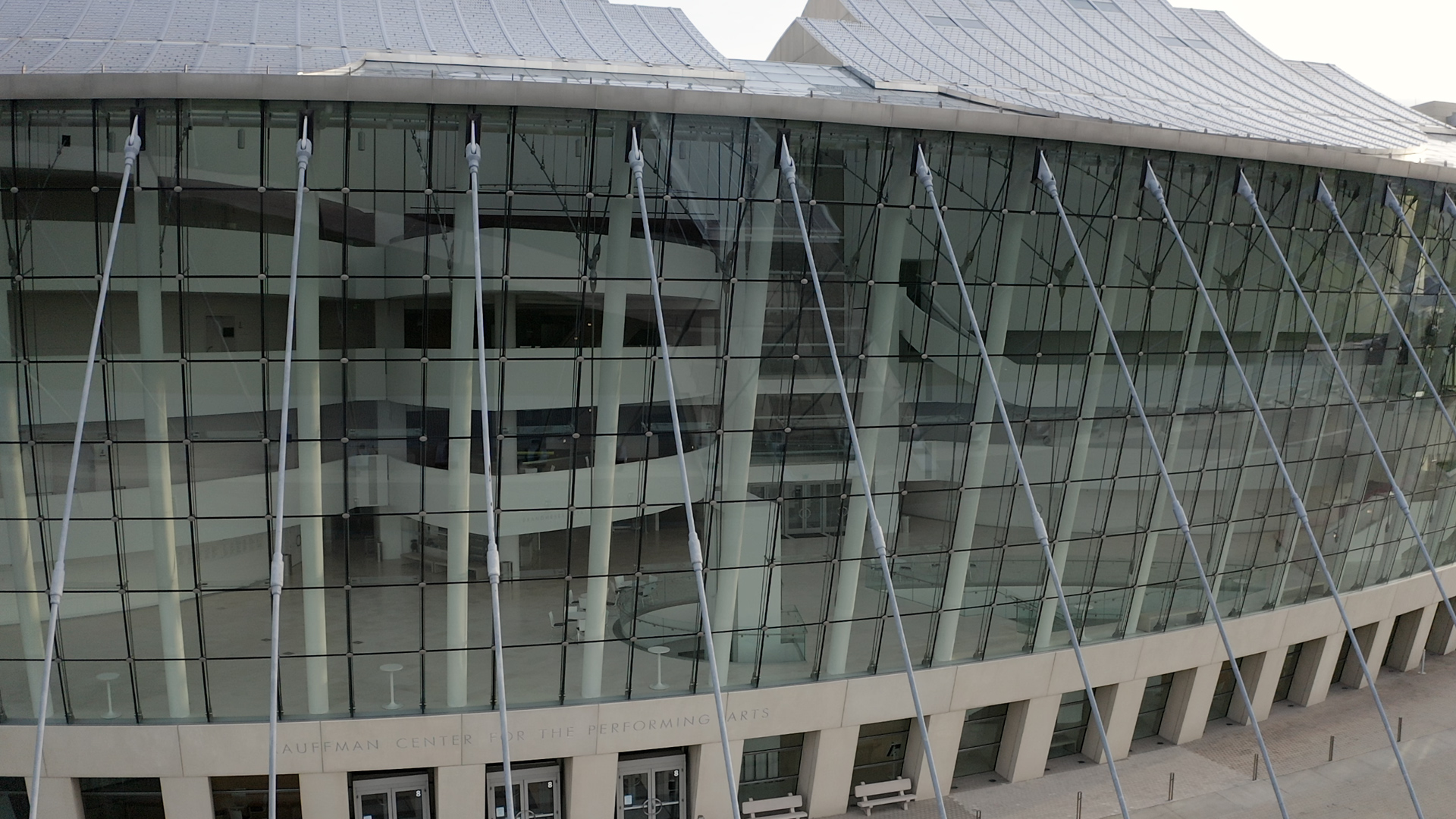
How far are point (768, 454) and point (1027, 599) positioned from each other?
7.25 metres

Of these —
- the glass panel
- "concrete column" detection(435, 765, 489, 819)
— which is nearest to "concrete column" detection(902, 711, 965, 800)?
"concrete column" detection(435, 765, 489, 819)

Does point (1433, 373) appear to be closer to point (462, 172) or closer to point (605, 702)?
point (605, 702)

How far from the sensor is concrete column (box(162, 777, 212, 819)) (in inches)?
813

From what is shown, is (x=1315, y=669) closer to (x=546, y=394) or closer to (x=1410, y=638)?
(x=1410, y=638)

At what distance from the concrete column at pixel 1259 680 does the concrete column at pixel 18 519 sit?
26.7 meters

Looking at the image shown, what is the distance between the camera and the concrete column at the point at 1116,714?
26.2 m

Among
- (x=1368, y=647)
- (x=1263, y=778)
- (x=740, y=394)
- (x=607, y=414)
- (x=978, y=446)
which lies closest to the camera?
(x=607, y=414)

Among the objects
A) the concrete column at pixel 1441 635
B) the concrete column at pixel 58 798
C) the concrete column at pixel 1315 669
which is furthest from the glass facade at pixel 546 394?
the concrete column at pixel 1441 635

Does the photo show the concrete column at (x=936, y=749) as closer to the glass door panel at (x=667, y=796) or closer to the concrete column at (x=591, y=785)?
the glass door panel at (x=667, y=796)

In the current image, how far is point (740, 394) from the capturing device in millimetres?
21344

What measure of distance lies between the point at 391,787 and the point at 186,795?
362 centimetres

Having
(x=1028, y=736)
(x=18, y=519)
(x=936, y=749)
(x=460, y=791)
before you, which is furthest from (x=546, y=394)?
(x=1028, y=736)

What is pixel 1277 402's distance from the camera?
2669cm

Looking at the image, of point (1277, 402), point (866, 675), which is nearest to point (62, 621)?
point (866, 675)
